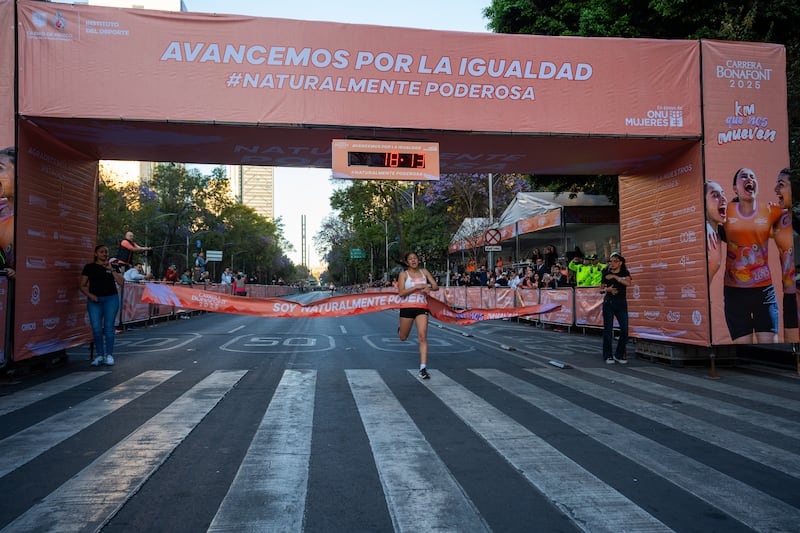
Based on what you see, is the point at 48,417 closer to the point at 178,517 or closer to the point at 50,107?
the point at 178,517

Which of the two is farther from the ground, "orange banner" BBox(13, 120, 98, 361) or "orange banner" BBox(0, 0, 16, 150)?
"orange banner" BBox(0, 0, 16, 150)

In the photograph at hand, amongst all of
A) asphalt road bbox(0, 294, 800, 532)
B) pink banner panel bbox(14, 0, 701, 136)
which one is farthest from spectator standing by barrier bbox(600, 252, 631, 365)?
pink banner panel bbox(14, 0, 701, 136)

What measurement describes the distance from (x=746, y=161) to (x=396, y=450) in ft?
26.7

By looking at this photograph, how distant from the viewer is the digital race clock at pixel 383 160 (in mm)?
8852

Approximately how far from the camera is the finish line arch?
8.05m

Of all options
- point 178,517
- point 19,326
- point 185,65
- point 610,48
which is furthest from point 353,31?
point 178,517

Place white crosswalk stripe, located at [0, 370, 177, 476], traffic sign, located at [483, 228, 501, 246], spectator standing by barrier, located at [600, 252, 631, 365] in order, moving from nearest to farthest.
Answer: white crosswalk stripe, located at [0, 370, 177, 476] < spectator standing by barrier, located at [600, 252, 631, 365] < traffic sign, located at [483, 228, 501, 246]

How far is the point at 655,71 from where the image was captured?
919 centimetres

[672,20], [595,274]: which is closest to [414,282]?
[595,274]

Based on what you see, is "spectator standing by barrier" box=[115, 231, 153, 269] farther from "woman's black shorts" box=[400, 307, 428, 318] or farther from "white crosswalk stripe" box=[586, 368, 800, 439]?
"white crosswalk stripe" box=[586, 368, 800, 439]

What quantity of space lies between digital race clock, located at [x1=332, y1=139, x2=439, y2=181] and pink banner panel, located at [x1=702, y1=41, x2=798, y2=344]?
4.74 m

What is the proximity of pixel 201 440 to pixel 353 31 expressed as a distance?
21.7ft

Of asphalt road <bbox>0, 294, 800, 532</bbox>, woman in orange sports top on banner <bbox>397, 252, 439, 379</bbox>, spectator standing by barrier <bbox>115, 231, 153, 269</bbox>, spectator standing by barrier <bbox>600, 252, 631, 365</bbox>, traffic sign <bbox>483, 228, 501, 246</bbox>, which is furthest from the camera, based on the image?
traffic sign <bbox>483, 228, 501, 246</bbox>

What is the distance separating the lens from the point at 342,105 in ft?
28.3
